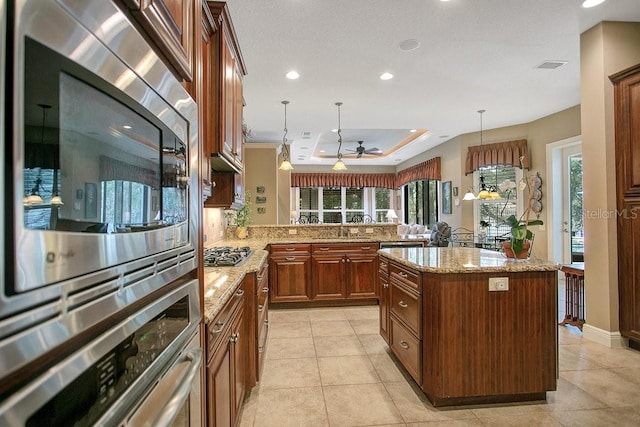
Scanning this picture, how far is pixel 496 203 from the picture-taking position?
682 centimetres

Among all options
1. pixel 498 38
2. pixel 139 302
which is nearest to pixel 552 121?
pixel 498 38

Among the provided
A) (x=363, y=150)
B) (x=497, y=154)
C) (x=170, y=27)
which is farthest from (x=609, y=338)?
(x=363, y=150)

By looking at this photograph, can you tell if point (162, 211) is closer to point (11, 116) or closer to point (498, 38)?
point (11, 116)

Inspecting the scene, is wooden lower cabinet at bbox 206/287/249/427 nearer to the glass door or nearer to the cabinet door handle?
the cabinet door handle

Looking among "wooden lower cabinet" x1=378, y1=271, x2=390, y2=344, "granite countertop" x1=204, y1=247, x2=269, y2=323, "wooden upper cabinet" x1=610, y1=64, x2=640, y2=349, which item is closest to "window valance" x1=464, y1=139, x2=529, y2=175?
"wooden upper cabinet" x1=610, y1=64, x2=640, y2=349

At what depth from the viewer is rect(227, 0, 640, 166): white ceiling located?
9.29 ft

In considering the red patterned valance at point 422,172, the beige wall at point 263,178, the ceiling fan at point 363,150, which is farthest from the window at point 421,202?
the beige wall at point 263,178

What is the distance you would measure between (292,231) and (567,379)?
3.42 m

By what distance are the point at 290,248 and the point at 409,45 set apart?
2.64 m

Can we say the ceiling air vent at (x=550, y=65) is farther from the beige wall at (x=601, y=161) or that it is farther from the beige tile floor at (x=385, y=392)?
the beige tile floor at (x=385, y=392)

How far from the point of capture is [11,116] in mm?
379

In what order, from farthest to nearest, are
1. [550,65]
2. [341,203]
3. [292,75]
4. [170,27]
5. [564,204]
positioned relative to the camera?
[341,203], [564,204], [292,75], [550,65], [170,27]

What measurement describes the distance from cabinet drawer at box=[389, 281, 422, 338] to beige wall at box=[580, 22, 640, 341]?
1.97 meters

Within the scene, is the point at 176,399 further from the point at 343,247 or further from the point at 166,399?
the point at 343,247
